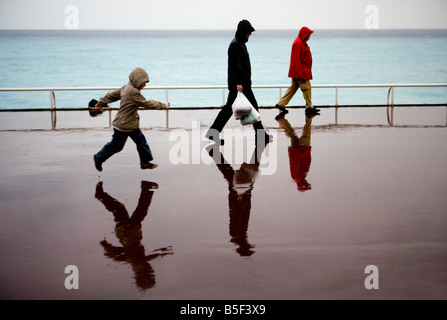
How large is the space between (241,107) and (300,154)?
4.26 feet

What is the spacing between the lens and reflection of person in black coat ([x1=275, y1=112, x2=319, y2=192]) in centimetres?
790

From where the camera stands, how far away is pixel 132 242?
17.9ft

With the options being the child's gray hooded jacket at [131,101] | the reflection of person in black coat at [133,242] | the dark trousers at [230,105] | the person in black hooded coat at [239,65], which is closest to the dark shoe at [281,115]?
the dark trousers at [230,105]

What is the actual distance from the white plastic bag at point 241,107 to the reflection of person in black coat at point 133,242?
3.28 m

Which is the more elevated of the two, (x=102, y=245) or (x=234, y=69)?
(x=234, y=69)

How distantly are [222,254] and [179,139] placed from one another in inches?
262

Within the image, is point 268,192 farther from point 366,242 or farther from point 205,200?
point 366,242

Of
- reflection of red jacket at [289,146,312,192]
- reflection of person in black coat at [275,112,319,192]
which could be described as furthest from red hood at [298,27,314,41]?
reflection of red jacket at [289,146,312,192]

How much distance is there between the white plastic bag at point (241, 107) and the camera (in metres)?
10.2

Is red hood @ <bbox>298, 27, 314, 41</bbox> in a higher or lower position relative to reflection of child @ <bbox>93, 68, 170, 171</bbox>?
higher

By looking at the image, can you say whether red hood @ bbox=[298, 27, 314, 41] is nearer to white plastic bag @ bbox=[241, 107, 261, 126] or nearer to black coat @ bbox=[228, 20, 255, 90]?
black coat @ bbox=[228, 20, 255, 90]

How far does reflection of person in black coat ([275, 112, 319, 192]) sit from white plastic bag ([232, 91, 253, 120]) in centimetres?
97
